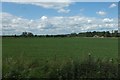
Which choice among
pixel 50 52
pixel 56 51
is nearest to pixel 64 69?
pixel 50 52

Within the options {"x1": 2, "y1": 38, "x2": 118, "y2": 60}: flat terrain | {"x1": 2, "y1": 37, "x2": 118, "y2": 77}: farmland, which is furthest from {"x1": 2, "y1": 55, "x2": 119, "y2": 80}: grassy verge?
{"x1": 2, "y1": 38, "x2": 118, "y2": 60}: flat terrain

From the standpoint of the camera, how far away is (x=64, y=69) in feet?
27.2

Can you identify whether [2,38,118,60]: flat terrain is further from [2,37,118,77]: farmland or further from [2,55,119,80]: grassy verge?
[2,55,119,80]: grassy verge

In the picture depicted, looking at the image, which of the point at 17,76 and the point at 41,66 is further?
the point at 41,66

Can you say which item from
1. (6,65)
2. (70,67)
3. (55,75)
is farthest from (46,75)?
(6,65)

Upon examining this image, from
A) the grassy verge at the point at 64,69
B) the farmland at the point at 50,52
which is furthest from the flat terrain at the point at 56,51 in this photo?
the grassy verge at the point at 64,69

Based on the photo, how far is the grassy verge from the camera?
8133 mm

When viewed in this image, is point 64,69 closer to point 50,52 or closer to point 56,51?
point 50,52

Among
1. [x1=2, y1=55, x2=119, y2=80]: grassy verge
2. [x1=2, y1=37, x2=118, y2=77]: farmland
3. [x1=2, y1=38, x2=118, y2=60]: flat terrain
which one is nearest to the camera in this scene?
[x1=2, y1=55, x2=119, y2=80]: grassy verge

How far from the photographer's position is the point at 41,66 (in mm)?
8688

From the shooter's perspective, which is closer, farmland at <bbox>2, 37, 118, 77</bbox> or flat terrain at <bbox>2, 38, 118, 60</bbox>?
farmland at <bbox>2, 37, 118, 77</bbox>

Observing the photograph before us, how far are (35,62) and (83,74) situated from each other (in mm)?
1764

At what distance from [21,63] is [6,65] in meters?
0.47

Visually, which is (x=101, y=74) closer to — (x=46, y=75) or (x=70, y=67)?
(x=70, y=67)
